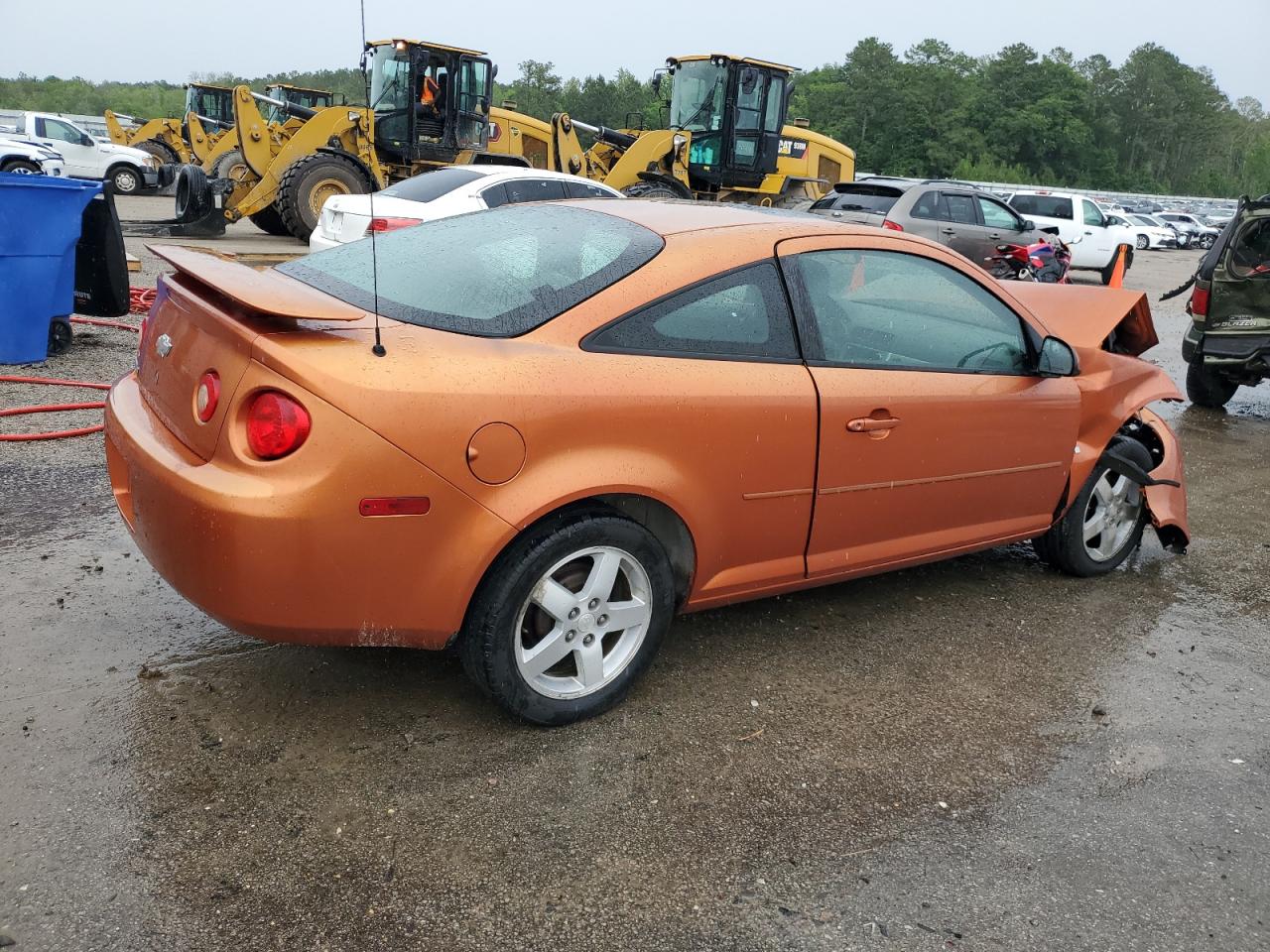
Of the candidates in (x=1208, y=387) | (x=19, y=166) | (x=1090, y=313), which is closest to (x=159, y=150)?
(x=19, y=166)

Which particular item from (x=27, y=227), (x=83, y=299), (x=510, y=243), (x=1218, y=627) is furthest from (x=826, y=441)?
(x=83, y=299)

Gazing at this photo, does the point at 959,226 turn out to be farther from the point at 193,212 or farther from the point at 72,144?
the point at 72,144

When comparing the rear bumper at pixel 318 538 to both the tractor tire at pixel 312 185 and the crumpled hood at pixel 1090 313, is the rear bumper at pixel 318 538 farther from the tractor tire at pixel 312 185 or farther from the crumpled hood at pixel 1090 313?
the tractor tire at pixel 312 185

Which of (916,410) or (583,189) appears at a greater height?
(583,189)

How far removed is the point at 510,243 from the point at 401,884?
6.64 ft

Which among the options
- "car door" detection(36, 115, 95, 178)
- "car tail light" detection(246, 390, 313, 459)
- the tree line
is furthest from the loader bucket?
the tree line

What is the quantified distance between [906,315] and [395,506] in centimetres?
213

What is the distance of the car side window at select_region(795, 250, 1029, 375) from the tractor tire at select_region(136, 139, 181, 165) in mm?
28976

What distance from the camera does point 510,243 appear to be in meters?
3.50

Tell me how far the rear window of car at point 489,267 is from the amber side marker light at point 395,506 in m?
0.54

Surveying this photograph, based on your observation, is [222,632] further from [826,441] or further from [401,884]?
[826,441]

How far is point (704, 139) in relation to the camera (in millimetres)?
17859

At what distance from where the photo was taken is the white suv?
79.0 feet

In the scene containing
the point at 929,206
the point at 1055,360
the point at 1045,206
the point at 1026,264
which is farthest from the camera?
the point at 1045,206
